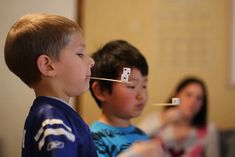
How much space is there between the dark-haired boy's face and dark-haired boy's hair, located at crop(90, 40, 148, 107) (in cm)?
2

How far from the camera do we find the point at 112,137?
769mm

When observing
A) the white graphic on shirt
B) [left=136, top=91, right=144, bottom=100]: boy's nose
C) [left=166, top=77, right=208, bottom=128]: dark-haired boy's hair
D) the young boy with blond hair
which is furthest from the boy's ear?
[left=166, top=77, right=208, bottom=128]: dark-haired boy's hair

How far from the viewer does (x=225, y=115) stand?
5.48 ft

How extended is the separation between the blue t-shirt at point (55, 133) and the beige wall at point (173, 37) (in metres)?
0.31

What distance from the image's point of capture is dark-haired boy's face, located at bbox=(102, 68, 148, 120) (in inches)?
30.2

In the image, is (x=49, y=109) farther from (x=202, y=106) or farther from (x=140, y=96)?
(x=202, y=106)

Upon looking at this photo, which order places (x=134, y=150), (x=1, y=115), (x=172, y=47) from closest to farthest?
(x=134, y=150)
(x=1, y=115)
(x=172, y=47)

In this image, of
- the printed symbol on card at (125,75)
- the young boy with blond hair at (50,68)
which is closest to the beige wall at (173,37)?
the printed symbol on card at (125,75)

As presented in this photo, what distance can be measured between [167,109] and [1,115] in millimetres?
392

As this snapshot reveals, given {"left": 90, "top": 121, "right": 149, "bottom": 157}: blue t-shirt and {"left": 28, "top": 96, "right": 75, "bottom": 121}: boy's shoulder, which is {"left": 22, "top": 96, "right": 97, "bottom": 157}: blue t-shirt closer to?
{"left": 28, "top": 96, "right": 75, "bottom": 121}: boy's shoulder

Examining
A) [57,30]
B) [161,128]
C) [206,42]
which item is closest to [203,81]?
[206,42]

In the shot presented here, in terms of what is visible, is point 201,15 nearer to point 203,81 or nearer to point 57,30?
point 203,81

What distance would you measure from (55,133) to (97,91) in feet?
1.04

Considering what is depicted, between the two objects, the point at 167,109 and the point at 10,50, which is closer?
the point at 10,50
